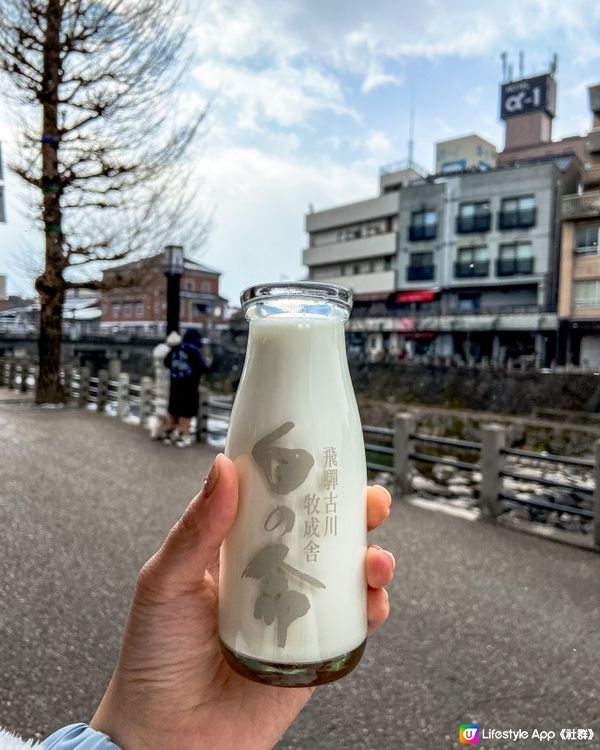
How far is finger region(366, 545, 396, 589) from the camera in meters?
0.68

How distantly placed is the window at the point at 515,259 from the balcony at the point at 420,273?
2.59 metres

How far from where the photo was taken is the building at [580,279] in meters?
9.02

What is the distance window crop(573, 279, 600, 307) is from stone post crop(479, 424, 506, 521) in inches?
332

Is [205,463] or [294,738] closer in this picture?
[294,738]

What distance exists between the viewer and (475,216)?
16.4 m

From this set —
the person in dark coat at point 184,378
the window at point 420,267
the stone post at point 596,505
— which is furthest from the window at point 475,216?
the stone post at point 596,505

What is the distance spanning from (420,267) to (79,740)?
1962 centimetres

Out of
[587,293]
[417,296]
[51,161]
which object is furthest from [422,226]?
[51,161]

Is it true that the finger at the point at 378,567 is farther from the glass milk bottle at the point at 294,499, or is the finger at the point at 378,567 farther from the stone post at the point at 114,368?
the stone post at the point at 114,368

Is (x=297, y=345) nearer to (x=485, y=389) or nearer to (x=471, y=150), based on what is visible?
(x=485, y=389)

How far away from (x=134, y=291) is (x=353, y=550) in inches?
120

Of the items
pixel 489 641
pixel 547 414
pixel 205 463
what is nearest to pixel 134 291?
pixel 205 463

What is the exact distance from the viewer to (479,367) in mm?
14344

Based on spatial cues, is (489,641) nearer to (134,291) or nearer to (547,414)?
(134,291)
